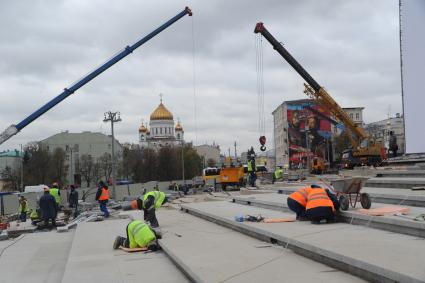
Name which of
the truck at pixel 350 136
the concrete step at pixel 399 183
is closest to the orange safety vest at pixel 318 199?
the concrete step at pixel 399 183

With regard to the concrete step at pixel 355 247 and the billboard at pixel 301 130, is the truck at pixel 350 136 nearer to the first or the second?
the concrete step at pixel 355 247

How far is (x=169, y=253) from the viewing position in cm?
908

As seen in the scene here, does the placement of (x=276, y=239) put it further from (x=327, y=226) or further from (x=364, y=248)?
(x=364, y=248)

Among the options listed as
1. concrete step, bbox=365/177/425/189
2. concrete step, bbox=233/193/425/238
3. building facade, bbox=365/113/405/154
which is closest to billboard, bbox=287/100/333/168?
building facade, bbox=365/113/405/154

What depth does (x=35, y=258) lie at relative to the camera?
11.9 meters

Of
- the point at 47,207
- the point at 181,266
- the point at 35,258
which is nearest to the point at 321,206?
the point at 181,266

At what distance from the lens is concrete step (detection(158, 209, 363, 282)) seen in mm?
6176

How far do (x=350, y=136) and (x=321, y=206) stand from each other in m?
32.7

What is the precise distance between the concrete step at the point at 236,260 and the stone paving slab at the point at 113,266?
238mm

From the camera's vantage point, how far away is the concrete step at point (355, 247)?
17.6 ft

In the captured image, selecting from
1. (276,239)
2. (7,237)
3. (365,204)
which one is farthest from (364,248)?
(7,237)

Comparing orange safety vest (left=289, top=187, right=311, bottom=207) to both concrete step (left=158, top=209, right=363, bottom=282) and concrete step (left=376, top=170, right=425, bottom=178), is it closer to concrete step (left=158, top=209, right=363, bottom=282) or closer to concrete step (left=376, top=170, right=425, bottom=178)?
concrete step (left=158, top=209, right=363, bottom=282)

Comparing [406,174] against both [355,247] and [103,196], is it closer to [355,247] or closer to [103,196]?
[355,247]

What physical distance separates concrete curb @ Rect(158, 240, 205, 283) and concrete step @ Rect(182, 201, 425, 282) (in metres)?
1.73
